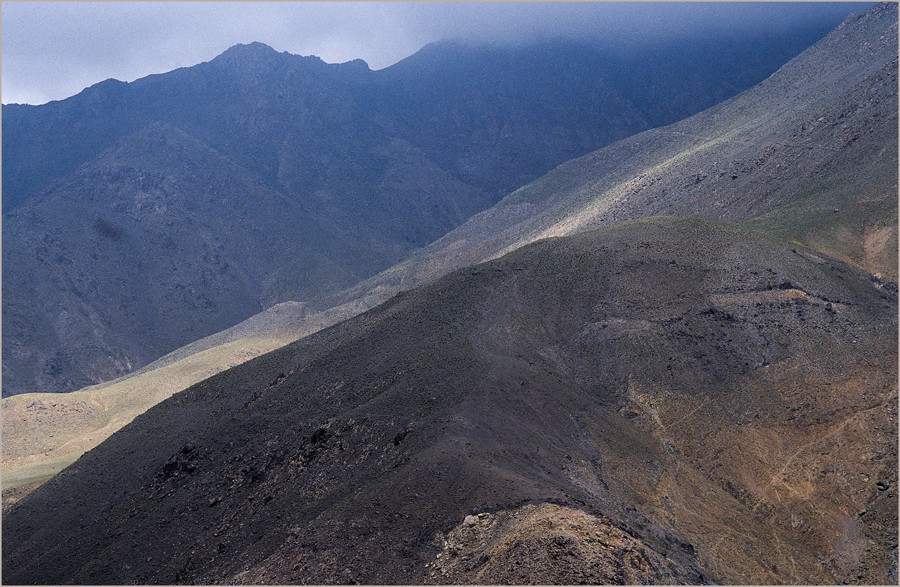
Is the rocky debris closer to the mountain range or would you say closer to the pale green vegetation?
the mountain range

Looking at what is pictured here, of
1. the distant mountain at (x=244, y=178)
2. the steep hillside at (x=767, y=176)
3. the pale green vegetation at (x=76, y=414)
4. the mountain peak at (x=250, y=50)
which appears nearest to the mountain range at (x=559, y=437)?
the steep hillside at (x=767, y=176)

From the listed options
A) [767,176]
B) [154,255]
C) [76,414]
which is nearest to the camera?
[767,176]

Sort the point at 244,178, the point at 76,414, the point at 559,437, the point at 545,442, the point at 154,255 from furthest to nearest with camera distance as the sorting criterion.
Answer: the point at 244,178, the point at 154,255, the point at 76,414, the point at 559,437, the point at 545,442

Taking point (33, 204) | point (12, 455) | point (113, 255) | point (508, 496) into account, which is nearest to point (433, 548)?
point (508, 496)

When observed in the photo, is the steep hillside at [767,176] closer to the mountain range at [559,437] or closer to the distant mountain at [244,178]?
the mountain range at [559,437]

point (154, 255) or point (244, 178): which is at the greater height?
point (244, 178)

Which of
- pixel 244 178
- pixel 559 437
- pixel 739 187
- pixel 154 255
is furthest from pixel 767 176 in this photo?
pixel 244 178

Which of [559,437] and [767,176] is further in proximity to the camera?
[767,176]

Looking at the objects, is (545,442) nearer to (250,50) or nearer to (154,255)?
(154,255)
